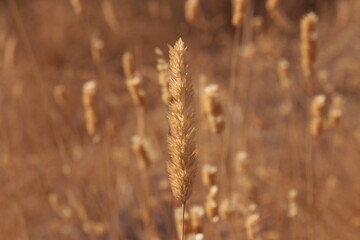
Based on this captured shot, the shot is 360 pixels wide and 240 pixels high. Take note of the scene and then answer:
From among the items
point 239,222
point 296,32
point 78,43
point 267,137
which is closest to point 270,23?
point 296,32

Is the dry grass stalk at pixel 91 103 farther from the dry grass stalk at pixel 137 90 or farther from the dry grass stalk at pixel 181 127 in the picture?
the dry grass stalk at pixel 181 127

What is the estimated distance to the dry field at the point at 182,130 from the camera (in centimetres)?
108

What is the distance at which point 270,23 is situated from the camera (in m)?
4.65

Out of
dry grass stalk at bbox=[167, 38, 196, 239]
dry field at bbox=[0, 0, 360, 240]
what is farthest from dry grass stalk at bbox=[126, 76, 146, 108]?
dry grass stalk at bbox=[167, 38, 196, 239]

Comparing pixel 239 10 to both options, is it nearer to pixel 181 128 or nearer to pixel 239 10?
pixel 239 10

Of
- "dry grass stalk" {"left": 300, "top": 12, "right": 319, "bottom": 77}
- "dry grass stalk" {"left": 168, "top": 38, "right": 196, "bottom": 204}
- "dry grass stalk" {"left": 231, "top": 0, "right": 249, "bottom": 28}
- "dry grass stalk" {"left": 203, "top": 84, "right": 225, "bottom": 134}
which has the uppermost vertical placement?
"dry grass stalk" {"left": 231, "top": 0, "right": 249, "bottom": 28}

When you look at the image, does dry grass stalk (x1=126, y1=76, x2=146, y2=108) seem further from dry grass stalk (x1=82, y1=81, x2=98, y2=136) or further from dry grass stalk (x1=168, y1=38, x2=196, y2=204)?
dry grass stalk (x1=168, y1=38, x2=196, y2=204)

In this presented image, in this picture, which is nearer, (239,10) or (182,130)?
(182,130)

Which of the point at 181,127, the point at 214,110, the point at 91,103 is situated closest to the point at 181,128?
the point at 181,127

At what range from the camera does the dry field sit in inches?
42.6

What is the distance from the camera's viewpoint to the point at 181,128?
1.91 ft

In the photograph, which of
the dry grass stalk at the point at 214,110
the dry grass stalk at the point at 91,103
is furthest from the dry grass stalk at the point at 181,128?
the dry grass stalk at the point at 91,103

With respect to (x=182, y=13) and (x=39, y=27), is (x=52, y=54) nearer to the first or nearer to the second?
(x=39, y=27)

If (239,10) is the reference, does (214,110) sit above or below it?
below
